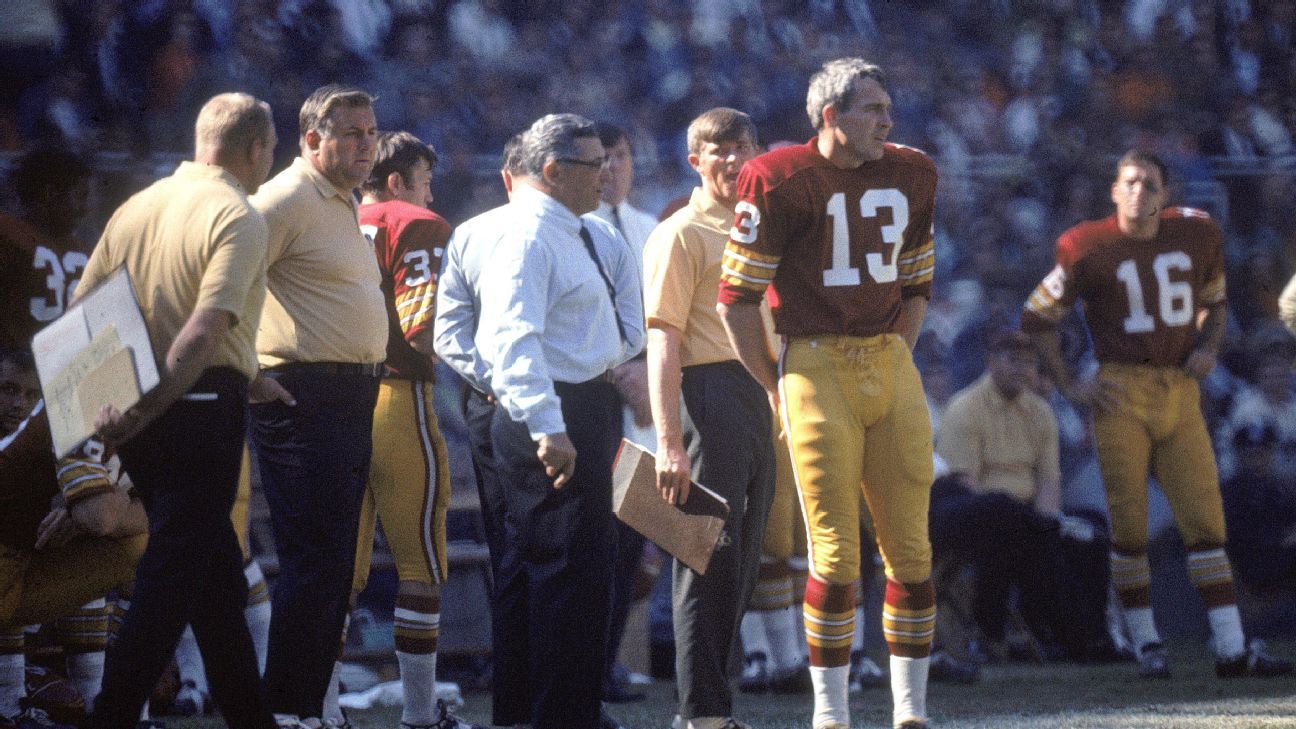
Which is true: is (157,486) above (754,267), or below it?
below

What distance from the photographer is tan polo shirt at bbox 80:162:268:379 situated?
4.36 m

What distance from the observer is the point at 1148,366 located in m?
7.38

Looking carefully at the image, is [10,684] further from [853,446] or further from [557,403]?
[853,446]

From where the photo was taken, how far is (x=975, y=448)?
856 cm

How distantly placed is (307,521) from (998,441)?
4628mm

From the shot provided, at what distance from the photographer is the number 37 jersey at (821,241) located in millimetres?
4902

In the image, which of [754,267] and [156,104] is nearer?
[754,267]

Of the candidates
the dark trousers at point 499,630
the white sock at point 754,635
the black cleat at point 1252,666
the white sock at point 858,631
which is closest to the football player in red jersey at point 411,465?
the dark trousers at point 499,630

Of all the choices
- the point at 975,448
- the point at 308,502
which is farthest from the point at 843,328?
the point at 975,448

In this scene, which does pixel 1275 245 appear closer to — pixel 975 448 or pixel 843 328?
pixel 975 448

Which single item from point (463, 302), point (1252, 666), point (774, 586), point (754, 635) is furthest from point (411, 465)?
point (1252, 666)

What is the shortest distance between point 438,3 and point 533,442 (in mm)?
6646

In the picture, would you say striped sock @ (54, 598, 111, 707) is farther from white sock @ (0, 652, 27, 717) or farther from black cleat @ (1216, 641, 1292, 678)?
black cleat @ (1216, 641, 1292, 678)

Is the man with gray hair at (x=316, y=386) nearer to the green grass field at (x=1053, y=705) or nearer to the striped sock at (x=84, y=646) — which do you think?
the striped sock at (x=84, y=646)
